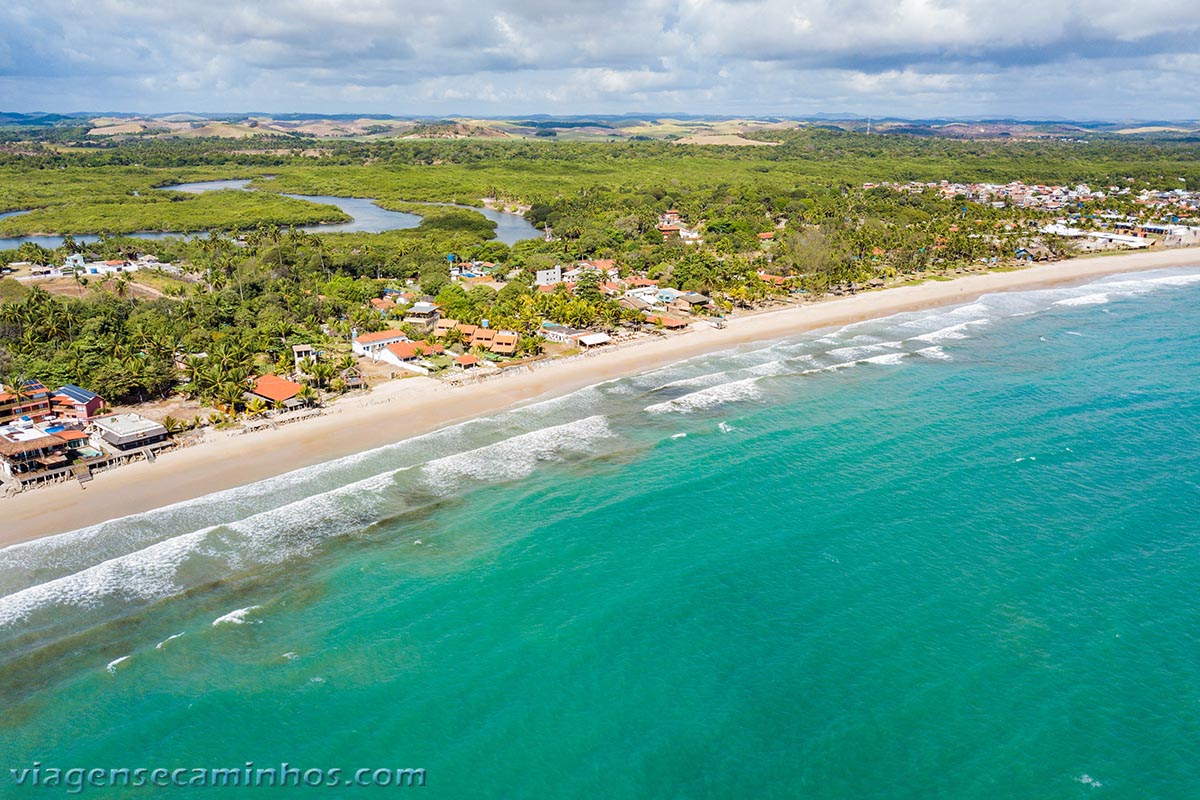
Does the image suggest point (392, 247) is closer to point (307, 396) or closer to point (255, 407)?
point (307, 396)

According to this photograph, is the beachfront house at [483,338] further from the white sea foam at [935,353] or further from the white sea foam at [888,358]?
the white sea foam at [935,353]

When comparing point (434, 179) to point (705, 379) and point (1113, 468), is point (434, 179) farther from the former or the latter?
point (1113, 468)

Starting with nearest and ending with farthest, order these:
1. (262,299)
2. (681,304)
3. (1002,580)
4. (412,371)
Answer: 1. (1002,580)
2. (412,371)
3. (262,299)
4. (681,304)

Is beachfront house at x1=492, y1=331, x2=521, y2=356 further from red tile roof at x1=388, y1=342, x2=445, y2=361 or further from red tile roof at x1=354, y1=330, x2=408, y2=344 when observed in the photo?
red tile roof at x1=354, y1=330, x2=408, y2=344

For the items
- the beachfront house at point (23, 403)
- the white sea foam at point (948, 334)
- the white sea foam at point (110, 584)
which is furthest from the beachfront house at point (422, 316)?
the white sea foam at point (948, 334)

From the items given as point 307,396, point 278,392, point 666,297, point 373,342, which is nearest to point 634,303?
point 666,297

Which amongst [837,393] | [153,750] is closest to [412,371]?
[837,393]
